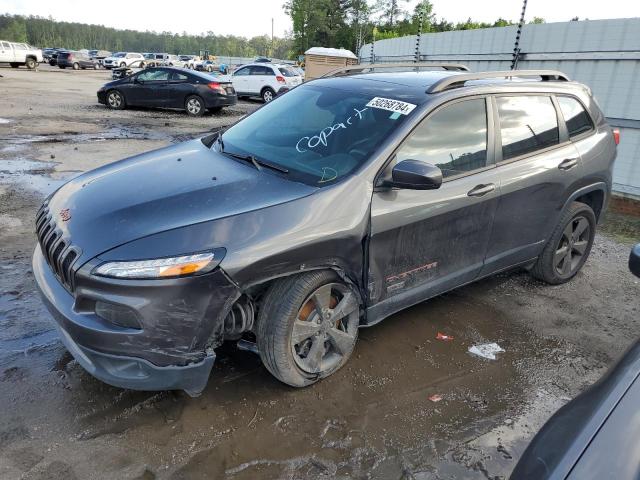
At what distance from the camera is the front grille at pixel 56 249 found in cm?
244

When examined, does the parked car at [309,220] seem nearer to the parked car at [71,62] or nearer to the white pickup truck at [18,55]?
the white pickup truck at [18,55]

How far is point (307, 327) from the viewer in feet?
9.12

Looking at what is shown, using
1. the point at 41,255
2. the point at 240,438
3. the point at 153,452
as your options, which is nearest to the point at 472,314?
the point at 240,438

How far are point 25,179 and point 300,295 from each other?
602cm

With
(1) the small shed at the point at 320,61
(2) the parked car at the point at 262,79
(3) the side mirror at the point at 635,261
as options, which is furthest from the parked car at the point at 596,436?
(1) the small shed at the point at 320,61

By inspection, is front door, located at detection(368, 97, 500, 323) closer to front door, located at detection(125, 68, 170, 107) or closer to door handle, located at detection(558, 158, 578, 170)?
door handle, located at detection(558, 158, 578, 170)

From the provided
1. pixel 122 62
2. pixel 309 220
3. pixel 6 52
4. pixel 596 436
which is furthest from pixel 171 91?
pixel 122 62

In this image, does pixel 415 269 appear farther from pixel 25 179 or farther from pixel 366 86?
pixel 25 179

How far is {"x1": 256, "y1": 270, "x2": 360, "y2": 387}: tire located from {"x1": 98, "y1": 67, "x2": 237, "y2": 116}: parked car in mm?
13328

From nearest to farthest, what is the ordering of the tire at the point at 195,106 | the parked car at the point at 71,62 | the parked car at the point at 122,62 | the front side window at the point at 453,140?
1. the front side window at the point at 453,140
2. the tire at the point at 195,106
3. the parked car at the point at 71,62
4. the parked car at the point at 122,62

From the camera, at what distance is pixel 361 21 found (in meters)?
65.9

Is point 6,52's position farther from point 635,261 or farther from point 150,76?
point 635,261

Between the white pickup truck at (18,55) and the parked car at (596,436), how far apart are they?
4016 centimetres

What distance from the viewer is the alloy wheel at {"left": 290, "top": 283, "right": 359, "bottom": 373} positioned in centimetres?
279
